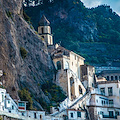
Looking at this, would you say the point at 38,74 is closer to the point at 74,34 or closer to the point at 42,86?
the point at 42,86

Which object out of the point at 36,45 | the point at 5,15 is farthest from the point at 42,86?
the point at 5,15

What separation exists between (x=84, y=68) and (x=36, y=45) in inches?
611

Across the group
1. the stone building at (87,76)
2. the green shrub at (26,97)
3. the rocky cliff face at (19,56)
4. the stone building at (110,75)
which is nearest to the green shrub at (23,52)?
the rocky cliff face at (19,56)

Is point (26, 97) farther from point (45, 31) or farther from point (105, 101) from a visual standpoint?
point (45, 31)

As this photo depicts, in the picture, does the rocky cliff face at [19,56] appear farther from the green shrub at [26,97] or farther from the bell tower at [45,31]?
the bell tower at [45,31]

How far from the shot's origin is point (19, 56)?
2793 inches

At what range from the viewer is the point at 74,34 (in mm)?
127625

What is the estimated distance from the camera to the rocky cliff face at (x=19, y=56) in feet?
217

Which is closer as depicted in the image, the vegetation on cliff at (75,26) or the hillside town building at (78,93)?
the hillside town building at (78,93)

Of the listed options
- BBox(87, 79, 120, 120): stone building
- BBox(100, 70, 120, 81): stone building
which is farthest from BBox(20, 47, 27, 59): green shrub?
BBox(100, 70, 120, 81): stone building

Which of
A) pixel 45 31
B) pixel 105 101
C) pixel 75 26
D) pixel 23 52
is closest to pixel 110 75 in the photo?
pixel 75 26

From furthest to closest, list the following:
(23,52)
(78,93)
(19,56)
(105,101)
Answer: (105,101)
(78,93)
(23,52)
(19,56)

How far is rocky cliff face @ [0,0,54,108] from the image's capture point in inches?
2606

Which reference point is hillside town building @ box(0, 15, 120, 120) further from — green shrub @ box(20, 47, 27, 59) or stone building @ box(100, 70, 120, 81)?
stone building @ box(100, 70, 120, 81)
